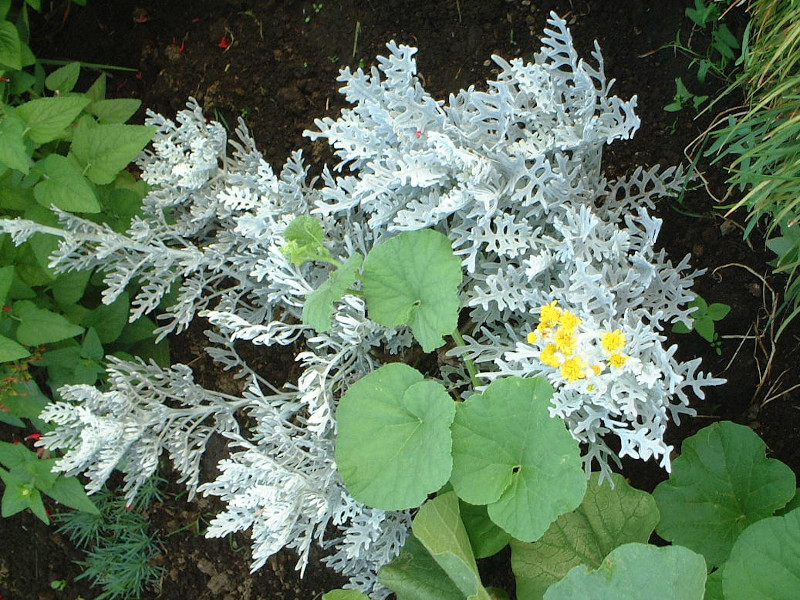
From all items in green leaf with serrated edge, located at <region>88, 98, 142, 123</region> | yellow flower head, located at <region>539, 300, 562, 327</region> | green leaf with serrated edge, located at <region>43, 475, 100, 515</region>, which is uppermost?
green leaf with serrated edge, located at <region>88, 98, 142, 123</region>

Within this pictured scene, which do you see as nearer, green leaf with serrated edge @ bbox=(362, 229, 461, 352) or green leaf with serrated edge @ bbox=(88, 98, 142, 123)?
green leaf with serrated edge @ bbox=(362, 229, 461, 352)

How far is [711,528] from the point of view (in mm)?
1457

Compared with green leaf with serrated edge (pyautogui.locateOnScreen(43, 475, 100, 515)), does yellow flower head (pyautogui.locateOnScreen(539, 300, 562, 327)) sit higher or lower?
higher

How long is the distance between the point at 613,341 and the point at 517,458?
0.30 metres

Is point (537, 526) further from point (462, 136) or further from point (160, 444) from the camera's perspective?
point (160, 444)

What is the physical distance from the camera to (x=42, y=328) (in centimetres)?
158

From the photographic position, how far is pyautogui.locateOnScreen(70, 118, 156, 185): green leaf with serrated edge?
Result: 1.56 meters

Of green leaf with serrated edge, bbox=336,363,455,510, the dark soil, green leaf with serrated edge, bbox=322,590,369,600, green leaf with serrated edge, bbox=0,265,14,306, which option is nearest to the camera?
Answer: green leaf with serrated edge, bbox=336,363,455,510

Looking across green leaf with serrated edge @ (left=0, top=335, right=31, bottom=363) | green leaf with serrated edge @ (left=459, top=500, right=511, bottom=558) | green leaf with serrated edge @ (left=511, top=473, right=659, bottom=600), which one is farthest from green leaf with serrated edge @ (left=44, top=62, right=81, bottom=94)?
green leaf with serrated edge @ (left=511, top=473, right=659, bottom=600)

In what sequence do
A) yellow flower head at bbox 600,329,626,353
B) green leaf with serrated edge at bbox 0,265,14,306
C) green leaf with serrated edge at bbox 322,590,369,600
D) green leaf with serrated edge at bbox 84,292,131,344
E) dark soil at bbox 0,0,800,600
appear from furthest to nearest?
green leaf with serrated edge at bbox 84,292,131,344
dark soil at bbox 0,0,800,600
green leaf with serrated edge at bbox 0,265,14,306
green leaf with serrated edge at bbox 322,590,369,600
yellow flower head at bbox 600,329,626,353

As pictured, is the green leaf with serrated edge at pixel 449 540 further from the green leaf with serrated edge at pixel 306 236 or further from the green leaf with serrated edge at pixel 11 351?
the green leaf with serrated edge at pixel 11 351

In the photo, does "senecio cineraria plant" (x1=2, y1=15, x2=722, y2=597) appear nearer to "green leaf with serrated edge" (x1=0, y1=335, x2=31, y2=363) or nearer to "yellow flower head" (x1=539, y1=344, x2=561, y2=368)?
"yellow flower head" (x1=539, y1=344, x2=561, y2=368)

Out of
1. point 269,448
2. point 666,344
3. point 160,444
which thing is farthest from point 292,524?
point 666,344

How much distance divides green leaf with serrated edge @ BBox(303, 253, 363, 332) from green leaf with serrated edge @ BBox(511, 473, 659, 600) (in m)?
0.66
